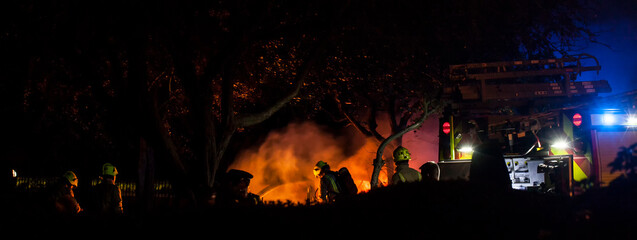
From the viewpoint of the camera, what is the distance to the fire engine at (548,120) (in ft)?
34.3

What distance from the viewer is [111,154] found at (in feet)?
93.9

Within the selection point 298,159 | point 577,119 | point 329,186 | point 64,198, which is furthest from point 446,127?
point 298,159

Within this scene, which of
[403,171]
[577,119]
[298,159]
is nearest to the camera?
[403,171]

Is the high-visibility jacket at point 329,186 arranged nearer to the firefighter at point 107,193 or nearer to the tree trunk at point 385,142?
the firefighter at point 107,193

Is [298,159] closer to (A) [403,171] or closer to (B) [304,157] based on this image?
(B) [304,157]

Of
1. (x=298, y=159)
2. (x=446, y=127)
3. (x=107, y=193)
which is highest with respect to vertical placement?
(x=446, y=127)

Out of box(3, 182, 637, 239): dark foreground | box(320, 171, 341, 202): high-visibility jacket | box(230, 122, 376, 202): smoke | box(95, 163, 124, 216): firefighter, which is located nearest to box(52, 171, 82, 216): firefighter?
box(95, 163, 124, 216): firefighter

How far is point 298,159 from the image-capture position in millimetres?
22953

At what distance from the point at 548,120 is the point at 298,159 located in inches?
482

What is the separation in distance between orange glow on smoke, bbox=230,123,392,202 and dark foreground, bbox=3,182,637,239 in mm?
16108

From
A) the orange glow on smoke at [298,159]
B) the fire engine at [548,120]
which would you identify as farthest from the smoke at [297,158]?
the fire engine at [548,120]

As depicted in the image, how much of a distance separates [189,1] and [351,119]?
36.8ft

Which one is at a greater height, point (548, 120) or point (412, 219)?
point (548, 120)

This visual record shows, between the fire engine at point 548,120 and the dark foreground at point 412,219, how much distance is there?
509cm
